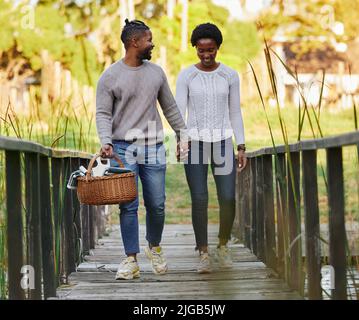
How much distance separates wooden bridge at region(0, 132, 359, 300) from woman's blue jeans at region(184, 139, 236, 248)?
7.3 inches

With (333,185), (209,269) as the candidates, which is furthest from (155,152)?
(333,185)

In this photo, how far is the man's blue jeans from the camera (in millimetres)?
4195

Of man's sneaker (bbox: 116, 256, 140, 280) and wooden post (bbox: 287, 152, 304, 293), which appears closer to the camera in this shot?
wooden post (bbox: 287, 152, 304, 293)

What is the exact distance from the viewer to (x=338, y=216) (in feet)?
9.85

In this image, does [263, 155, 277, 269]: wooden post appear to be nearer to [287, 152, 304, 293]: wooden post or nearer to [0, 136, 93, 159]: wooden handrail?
[287, 152, 304, 293]: wooden post

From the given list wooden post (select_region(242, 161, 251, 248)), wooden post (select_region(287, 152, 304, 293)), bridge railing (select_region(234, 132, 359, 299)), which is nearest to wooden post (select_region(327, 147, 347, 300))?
bridge railing (select_region(234, 132, 359, 299))

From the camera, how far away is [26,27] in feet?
60.5

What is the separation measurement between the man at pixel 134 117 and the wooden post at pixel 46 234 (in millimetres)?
348

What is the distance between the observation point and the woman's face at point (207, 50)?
4314 millimetres

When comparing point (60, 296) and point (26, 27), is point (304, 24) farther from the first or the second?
point (60, 296)

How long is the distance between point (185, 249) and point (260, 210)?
92 cm

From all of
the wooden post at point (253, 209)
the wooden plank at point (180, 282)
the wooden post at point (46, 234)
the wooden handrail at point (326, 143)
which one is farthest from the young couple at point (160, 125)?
the wooden post at point (253, 209)

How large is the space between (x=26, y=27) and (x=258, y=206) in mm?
14081

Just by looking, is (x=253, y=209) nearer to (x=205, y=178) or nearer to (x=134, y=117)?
(x=205, y=178)
